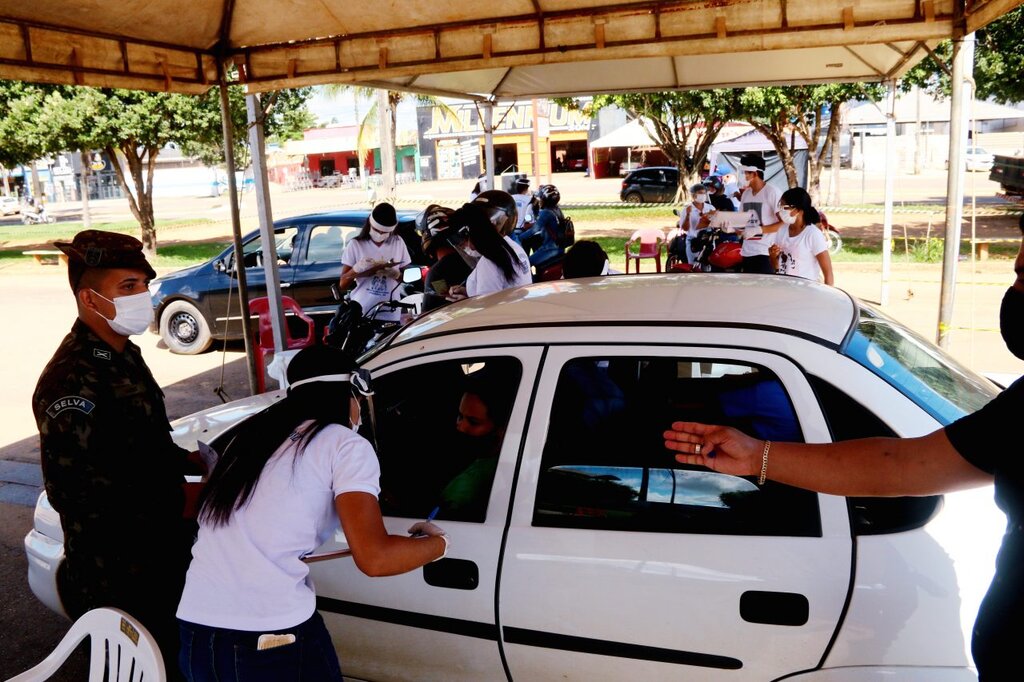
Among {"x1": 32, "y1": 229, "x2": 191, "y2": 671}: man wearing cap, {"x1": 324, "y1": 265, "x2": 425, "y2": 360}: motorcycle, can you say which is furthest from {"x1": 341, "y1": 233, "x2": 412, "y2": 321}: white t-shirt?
{"x1": 32, "y1": 229, "x2": 191, "y2": 671}: man wearing cap

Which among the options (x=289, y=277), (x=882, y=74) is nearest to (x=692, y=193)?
(x=882, y=74)

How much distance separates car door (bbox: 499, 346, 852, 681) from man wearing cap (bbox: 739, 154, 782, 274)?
6.59m

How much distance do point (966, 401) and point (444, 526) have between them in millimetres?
1757

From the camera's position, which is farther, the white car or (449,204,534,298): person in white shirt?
(449,204,534,298): person in white shirt

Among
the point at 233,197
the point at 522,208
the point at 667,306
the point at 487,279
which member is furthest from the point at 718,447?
the point at 522,208

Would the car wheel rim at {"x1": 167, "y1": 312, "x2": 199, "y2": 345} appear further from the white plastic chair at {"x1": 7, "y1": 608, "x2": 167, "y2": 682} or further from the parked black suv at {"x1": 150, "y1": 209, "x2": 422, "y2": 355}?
the white plastic chair at {"x1": 7, "y1": 608, "x2": 167, "y2": 682}

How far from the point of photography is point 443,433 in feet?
11.0

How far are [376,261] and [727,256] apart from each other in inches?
178

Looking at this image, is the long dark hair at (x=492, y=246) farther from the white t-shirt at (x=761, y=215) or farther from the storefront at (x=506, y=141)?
the storefront at (x=506, y=141)

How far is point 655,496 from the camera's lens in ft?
8.37

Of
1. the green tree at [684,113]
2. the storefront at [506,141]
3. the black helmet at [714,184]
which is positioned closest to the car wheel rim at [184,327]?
the black helmet at [714,184]

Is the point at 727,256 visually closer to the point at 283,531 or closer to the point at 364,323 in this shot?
the point at 364,323

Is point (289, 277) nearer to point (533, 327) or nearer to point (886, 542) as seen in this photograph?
point (533, 327)

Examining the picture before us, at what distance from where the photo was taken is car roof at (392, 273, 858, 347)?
2.62 meters
